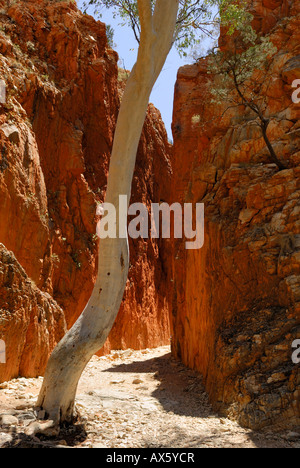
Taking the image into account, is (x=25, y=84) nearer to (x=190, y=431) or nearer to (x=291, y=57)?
(x=291, y=57)

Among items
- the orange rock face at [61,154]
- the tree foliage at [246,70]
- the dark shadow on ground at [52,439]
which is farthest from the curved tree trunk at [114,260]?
the tree foliage at [246,70]

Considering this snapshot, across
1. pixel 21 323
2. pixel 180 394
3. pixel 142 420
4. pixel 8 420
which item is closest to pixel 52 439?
pixel 8 420

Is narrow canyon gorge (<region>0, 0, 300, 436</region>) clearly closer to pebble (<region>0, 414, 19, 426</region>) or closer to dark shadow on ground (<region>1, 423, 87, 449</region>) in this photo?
pebble (<region>0, 414, 19, 426</region>)

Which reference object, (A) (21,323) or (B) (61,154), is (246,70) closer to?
(B) (61,154)

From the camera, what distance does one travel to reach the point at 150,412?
6652 mm

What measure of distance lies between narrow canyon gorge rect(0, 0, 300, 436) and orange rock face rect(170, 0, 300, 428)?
29 millimetres

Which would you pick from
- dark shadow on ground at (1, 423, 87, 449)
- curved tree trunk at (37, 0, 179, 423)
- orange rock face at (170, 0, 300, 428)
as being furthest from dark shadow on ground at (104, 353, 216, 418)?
curved tree trunk at (37, 0, 179, 423)

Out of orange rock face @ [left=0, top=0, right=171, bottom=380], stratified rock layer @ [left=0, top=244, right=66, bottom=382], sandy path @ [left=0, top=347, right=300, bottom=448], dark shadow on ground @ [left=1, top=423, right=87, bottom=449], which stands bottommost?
sandy path @ [left=0, top=347, right=300, bottom=448]

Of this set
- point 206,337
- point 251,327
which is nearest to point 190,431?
point 251,327

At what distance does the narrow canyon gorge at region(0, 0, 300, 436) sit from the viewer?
7.20 meters

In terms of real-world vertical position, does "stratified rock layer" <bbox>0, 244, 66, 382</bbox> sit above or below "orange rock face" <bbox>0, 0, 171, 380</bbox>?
below

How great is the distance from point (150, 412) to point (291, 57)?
9751mm

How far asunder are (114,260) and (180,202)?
9.81 metres

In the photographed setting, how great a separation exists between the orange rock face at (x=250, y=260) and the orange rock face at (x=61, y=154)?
13.0 feet
